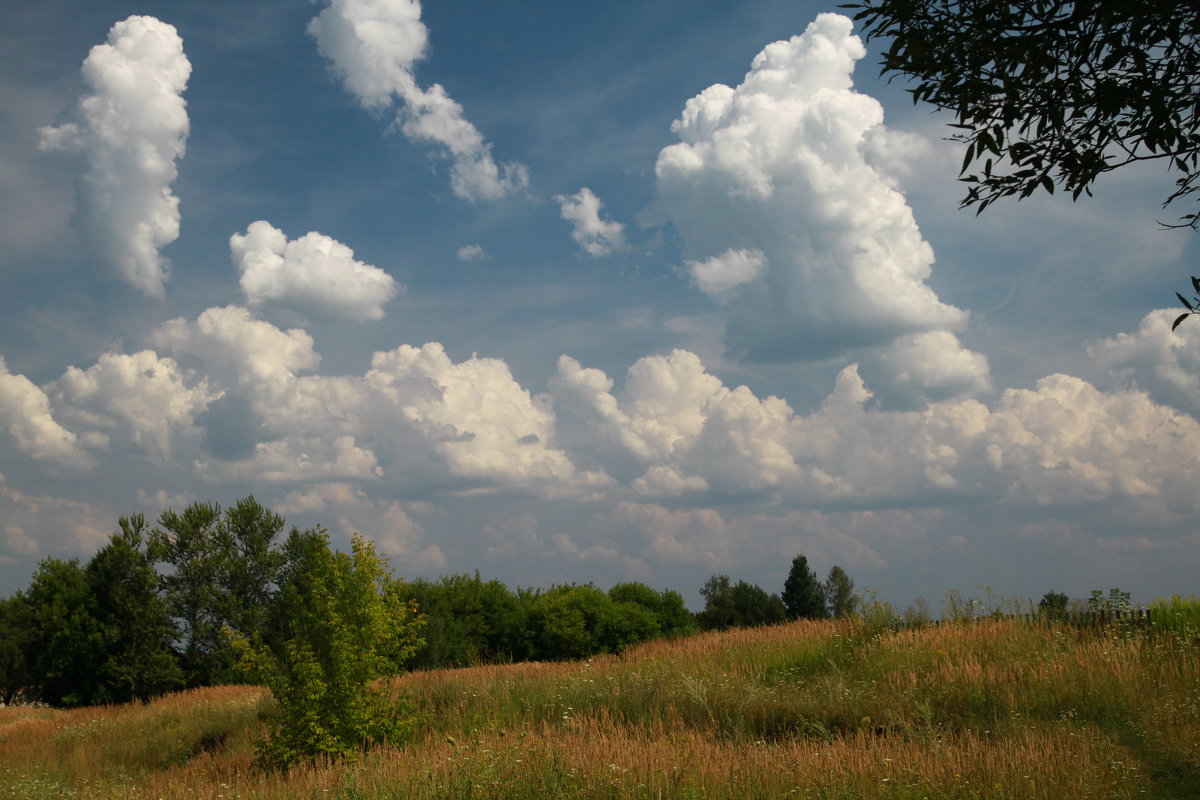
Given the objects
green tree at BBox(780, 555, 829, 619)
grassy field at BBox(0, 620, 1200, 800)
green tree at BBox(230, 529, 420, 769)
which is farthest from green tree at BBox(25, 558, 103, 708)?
green tree at BBox(780, 555, 829, 619)

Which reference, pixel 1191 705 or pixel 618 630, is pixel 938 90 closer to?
pixel 1191 705

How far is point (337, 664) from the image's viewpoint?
13.4 m

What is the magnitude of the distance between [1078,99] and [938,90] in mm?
1109

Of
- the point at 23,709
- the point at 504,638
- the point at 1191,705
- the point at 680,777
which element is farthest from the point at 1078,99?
the point at 23,709

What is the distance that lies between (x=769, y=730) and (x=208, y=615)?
37.4 m

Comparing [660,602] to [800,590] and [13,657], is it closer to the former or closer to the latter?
[800,590]

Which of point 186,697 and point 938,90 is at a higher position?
point 938,90

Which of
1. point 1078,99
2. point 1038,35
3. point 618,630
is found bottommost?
point 618,630

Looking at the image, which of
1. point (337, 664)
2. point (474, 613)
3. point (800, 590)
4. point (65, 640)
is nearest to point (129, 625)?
point (65, 640)

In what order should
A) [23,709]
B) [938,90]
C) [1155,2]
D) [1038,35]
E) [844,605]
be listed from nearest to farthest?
1. [1155,2]
2. [1038,35]
3. [938,90]
4. [844,605]
5. [23,709]

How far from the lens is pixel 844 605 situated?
19281mm

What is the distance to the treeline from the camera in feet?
104

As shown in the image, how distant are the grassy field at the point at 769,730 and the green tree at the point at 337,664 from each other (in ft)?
2.74

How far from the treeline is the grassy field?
1170cm
